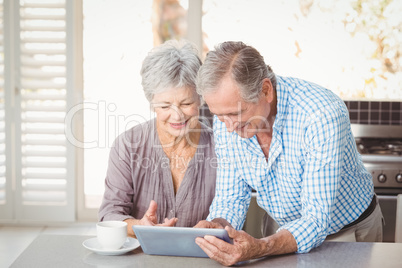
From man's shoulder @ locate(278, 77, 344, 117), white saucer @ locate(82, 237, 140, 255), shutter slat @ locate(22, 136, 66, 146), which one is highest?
man's shoulder @ locate(278, 77, 344, 117)

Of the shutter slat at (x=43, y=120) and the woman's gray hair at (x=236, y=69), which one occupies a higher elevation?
the woman's gray hair at (x=236, y=69)

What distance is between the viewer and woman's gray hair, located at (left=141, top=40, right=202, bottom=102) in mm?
2006

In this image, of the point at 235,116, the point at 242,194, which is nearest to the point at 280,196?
the point at 242,194

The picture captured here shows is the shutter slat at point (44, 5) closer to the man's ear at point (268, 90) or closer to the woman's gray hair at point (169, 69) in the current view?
the woman's gray hair at point (169, 69)

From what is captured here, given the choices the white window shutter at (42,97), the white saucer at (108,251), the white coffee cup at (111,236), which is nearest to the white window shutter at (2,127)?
the white window shutter at (42,97)

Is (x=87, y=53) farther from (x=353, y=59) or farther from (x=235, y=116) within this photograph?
(x=235, y=116)

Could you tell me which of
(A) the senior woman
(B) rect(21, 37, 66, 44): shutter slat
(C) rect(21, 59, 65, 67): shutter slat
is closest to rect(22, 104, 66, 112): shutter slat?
(C) rect(21, 59, 65, 67): shutter slat

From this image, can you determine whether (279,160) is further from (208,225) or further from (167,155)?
(167,155)

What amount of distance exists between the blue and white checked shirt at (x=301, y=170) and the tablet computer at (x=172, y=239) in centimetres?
30

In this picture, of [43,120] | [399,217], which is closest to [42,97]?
[43,120]

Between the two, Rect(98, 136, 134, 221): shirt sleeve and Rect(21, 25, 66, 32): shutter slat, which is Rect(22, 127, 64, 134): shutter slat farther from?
Rect(98, 136, 134, 221): shirt sleeve

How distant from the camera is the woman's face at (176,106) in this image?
2.01m

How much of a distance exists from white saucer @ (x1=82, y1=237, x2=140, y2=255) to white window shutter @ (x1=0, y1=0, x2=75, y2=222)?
8.90 ft

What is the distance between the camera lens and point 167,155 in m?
2.18
